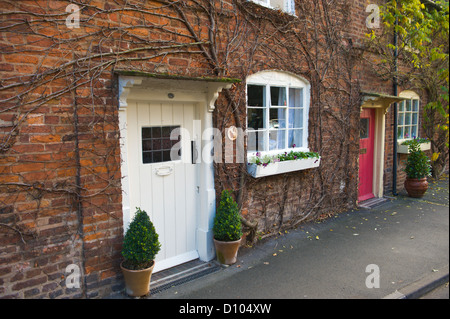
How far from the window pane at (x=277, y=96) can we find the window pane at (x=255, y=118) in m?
0.35

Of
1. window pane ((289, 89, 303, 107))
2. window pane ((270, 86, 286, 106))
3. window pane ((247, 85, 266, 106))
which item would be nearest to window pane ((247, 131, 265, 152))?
window pane ((247, 85, 266, 106))

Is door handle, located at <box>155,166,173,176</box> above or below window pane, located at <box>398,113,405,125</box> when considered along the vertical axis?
below

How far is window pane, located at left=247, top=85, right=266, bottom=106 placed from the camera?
559cm

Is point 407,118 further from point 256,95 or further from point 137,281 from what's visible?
point 137,281

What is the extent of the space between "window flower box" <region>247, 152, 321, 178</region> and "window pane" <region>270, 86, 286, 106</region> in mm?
934

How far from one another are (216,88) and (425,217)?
5.39 m

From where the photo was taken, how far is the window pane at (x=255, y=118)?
559 centimetres

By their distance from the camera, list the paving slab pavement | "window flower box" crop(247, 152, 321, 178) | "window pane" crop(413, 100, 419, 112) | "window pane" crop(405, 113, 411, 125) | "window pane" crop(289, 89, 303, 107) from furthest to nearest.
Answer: "window pane" crop(413, 100, 419, 112) → "window pane" crop(405, 113, 411, 125) → "window pane" crop(289, 89, 303, 107) → "window flower box" crop(247, 152, 321, 178) → the paving slab pavement

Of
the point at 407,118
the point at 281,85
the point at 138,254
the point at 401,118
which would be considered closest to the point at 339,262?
the point at 138,254

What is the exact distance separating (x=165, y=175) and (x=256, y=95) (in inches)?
86.5

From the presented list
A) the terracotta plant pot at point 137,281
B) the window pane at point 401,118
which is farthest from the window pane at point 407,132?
the terracotta plant pot at point 137,281

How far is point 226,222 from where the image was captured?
183 inches

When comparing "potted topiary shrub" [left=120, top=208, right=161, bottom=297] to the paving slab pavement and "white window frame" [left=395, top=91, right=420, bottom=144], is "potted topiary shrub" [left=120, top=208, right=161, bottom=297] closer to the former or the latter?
the paving slab pavement

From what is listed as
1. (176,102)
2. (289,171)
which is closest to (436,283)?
(289,171)
